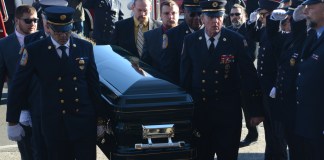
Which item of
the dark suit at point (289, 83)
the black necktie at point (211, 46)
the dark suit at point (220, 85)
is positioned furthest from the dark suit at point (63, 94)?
the dark suit at point (289, 83)

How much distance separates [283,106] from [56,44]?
74.6 inches

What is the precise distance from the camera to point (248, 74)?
4.37m

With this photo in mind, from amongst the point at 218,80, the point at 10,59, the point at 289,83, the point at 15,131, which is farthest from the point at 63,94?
the point at 289,83

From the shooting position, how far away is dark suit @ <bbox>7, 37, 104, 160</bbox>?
3928 millimetres

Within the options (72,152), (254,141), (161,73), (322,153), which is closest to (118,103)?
(72,152)

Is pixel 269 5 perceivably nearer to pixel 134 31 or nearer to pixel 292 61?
pixel 292 61

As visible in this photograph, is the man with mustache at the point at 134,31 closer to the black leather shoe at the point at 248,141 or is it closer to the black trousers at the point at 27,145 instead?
the black leather shoe at the point at 248,141

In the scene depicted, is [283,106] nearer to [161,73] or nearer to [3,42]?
[161,73]

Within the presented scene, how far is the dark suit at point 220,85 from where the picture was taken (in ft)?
14.3

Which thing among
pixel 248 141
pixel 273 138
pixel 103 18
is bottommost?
pixel 248 141

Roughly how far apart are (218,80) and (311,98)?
81cm

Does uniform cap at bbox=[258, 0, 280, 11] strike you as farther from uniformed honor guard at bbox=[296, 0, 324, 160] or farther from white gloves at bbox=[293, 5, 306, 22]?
uniformed honor guard at bbox=[296, 0, 324, 160]

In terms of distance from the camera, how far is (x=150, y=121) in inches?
160

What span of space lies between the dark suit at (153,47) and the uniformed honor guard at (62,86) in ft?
4.61
